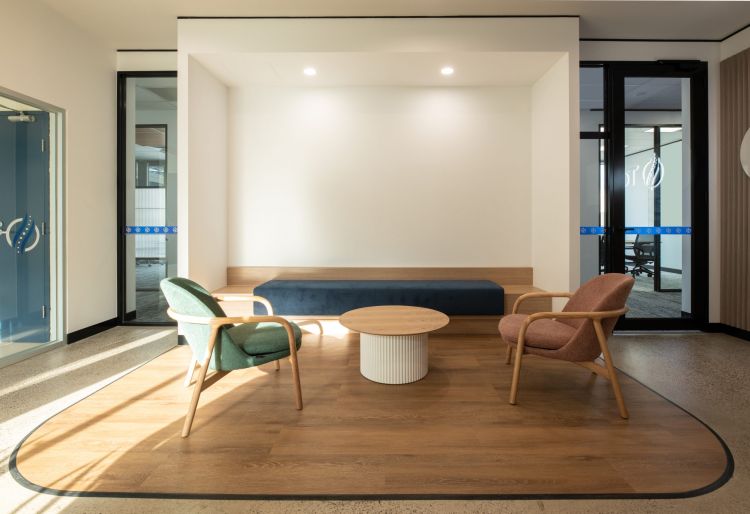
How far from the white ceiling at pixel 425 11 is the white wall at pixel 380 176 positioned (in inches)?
42.3

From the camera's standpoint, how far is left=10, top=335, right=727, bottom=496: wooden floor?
6.09 feet

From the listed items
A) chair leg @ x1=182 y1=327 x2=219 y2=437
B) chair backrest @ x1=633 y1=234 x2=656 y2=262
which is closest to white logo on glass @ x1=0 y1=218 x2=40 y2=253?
chair leg @ x1=182 y1=327 x2=219 y2=437

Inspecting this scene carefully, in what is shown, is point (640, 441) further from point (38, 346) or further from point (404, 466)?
point (38, 346)

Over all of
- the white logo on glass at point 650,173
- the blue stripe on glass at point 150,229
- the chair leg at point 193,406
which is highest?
the white logo on glass at point 650,173

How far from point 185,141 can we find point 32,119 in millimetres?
1503

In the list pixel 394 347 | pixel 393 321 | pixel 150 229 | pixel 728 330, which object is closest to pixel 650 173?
pixel 728 330

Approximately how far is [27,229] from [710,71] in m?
7.67

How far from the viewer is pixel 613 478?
1.88 metres

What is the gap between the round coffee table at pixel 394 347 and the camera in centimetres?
295

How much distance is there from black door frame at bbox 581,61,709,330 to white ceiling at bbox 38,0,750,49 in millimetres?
384

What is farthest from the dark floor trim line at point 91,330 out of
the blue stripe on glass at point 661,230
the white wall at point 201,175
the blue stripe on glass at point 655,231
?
the blue stripe on glass at point 661,230

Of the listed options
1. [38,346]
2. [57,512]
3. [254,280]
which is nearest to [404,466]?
[57,512]

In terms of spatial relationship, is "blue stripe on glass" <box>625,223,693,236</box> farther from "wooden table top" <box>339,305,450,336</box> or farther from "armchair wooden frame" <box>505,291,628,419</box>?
"wooden table top" <box>339,305,450,336</box>

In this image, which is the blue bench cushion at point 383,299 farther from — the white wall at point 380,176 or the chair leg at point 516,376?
the chair leg at point 516,376
